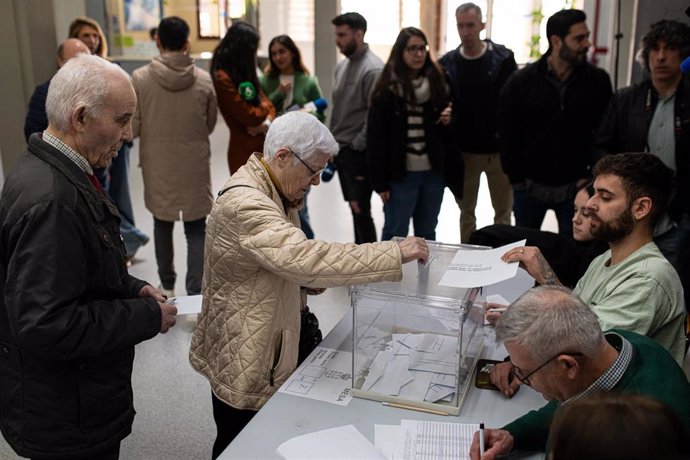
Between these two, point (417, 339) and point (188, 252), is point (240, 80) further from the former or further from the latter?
point (417, 339)

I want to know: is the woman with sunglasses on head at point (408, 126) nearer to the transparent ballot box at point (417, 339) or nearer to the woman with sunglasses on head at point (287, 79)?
the woman with sunglasses on head at point (287, 79)

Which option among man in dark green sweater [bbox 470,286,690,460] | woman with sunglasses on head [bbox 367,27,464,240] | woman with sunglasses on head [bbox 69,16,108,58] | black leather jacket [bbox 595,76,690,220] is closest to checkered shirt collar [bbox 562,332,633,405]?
man in dark green sweater [bbox 470,286,690,460]

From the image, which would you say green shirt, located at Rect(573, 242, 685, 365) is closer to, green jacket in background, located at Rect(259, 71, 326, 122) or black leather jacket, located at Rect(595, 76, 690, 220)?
black leather jacket, located at Rect(595, 76, 690, 220)

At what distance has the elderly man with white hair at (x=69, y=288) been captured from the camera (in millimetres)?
1484

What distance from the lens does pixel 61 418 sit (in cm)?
163

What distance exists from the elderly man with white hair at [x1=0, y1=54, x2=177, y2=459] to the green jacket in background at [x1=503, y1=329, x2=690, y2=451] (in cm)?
95

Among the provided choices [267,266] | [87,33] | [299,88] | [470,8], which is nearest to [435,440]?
[267,266]

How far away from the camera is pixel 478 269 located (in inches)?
73.2

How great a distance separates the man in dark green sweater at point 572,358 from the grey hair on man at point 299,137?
769 millimetres

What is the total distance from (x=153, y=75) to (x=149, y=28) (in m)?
5.38

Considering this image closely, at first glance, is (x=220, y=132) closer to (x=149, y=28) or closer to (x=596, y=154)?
(x=149, y=28)

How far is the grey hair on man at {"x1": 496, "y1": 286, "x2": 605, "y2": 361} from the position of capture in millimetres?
1420

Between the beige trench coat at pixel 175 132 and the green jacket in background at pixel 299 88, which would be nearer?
the beige trench coat at pixel 175 132

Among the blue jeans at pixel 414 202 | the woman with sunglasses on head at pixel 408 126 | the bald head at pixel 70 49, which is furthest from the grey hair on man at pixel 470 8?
the bald head at pixel 70 49
